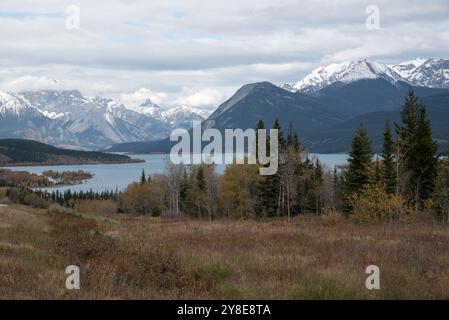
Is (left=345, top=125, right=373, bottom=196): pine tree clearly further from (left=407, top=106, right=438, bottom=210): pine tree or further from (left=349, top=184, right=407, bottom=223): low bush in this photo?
(left=349, top=184, right=407, bottom=223): low bush

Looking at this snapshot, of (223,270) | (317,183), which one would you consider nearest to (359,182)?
(317,183)

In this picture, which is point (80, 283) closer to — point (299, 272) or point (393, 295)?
point (299, 272)

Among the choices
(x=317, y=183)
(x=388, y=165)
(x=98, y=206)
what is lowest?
(x=98, y=206)

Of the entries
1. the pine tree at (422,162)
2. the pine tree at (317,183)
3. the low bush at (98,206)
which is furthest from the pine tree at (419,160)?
the low bush at (98,206)

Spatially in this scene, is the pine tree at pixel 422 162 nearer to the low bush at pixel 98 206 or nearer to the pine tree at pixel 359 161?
the pine tree at pixel 359 161

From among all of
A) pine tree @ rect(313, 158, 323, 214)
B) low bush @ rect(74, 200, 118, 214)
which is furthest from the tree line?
low bush @ rect(74, 200, 118, 214)

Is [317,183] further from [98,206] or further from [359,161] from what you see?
[98,206]

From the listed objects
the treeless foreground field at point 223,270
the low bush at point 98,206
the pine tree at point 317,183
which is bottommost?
the low bush at point 98,206

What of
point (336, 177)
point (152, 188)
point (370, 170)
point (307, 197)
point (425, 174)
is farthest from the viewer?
point (152, 188)

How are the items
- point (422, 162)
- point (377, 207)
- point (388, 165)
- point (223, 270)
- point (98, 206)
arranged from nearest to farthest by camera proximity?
point (223, 270)
point (377, 207)
point (422, 162)
point (388, 165)
point (98, 206)

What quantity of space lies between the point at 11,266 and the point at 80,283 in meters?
2.28

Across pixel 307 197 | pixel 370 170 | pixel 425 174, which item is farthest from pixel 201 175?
pixel 425 174

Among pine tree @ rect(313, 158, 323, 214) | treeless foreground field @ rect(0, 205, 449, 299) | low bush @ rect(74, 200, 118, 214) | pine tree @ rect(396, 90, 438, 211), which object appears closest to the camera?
treeless foreground field @ rect(0, 205, 449, 299)
